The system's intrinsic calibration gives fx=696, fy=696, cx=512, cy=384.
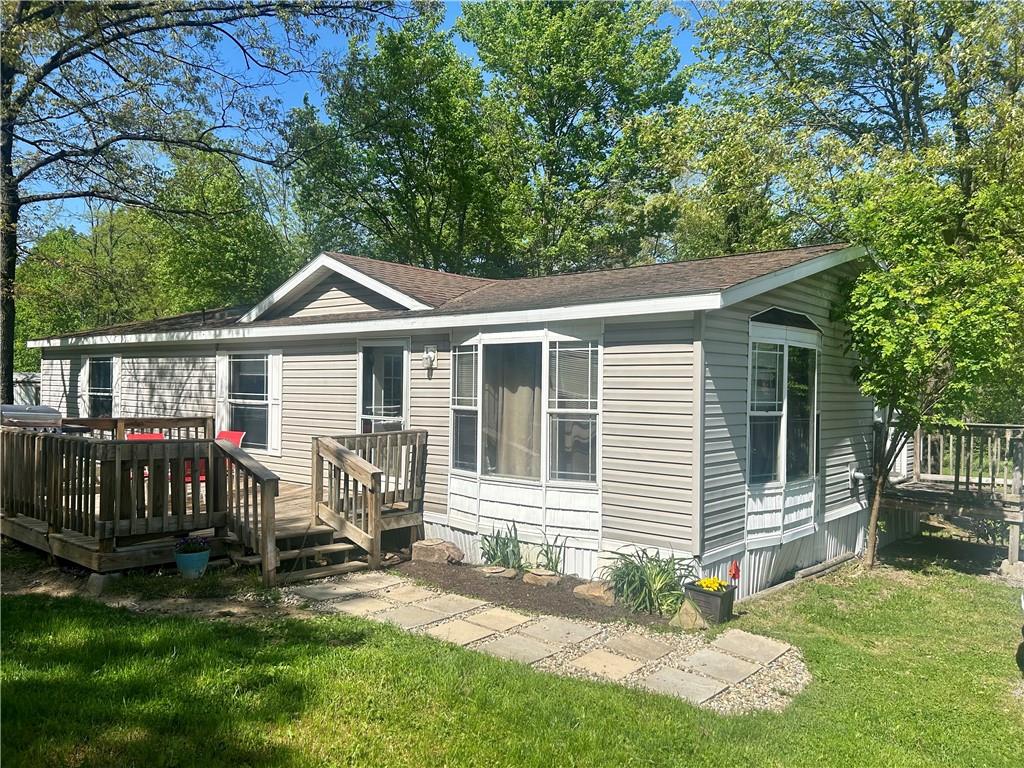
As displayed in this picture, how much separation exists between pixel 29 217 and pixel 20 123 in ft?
7.31

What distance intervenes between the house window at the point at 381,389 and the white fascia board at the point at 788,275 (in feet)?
14.7

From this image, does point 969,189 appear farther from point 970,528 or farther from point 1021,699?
point 1021,699

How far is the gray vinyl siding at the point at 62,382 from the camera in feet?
48.8

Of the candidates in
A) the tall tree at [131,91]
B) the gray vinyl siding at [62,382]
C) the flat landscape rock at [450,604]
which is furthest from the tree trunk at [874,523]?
the gray vinyl siding at [62,382]

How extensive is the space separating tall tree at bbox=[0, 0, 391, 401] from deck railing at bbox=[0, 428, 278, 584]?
8306 mm

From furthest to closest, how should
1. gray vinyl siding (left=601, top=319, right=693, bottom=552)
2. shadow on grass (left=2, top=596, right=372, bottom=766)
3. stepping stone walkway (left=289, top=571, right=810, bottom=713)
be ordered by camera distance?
gray vinyl siding (left=601, top=319, right=693, bottom=552), stepping stone walkway (left=289, top=571, right=810, bottom=713), shadow on grass (left=2, top=596, right=372, bottom=766)

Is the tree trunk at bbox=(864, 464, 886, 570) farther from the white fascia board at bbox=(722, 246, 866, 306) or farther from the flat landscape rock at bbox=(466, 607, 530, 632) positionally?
the flat landscape rock at bbox=(466, 607, 530, 632)

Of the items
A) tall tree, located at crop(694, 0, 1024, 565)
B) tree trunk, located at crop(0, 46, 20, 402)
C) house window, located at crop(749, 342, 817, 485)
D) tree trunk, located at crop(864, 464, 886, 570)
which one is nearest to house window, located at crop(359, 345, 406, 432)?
house window, located at crop(749, 342, 817, 485)

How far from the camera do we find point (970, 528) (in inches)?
424

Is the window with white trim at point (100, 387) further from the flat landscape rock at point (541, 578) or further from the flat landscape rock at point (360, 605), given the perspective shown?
the flat landscape rock at point (541, 578)

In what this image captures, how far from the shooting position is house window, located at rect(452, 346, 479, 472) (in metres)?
8.07

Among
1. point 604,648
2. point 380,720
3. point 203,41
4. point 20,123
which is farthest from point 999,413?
point 20,123

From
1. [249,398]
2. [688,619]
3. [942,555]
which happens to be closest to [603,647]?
[688,619]

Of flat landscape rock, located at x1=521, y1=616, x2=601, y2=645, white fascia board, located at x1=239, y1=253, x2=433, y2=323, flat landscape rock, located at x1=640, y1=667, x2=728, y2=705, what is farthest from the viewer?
white fascia board, located at x1=239, y1=253, x2=433, y2=323
